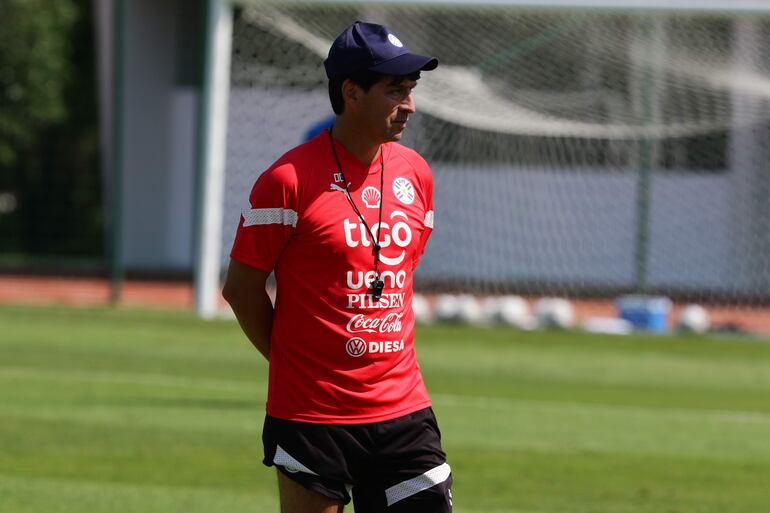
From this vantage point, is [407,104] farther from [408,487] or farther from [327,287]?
[408,487]

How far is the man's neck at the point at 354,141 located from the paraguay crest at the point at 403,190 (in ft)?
0.42

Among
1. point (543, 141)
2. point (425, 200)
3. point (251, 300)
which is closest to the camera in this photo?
point (251, 300)

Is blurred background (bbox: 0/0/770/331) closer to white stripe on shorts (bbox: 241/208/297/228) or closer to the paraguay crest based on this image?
the paraguay crest

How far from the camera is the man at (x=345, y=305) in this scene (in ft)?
16.0

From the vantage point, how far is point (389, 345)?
4.96 m

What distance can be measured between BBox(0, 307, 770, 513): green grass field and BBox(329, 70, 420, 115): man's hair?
382cm

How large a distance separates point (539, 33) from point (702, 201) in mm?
5552

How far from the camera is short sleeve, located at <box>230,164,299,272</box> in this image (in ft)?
15.9

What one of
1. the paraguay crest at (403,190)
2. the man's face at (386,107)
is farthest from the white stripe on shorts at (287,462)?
the man's face at (386,107)

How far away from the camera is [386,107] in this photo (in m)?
4.94

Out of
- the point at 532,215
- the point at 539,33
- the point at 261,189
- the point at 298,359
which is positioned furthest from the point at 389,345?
the point at 532,215

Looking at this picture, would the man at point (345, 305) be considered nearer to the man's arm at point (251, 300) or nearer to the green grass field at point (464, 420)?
the man's arm at point (251, 300)

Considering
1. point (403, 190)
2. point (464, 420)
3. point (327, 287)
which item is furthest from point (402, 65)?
point (464, 420)

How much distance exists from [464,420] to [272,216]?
24.8 ft
